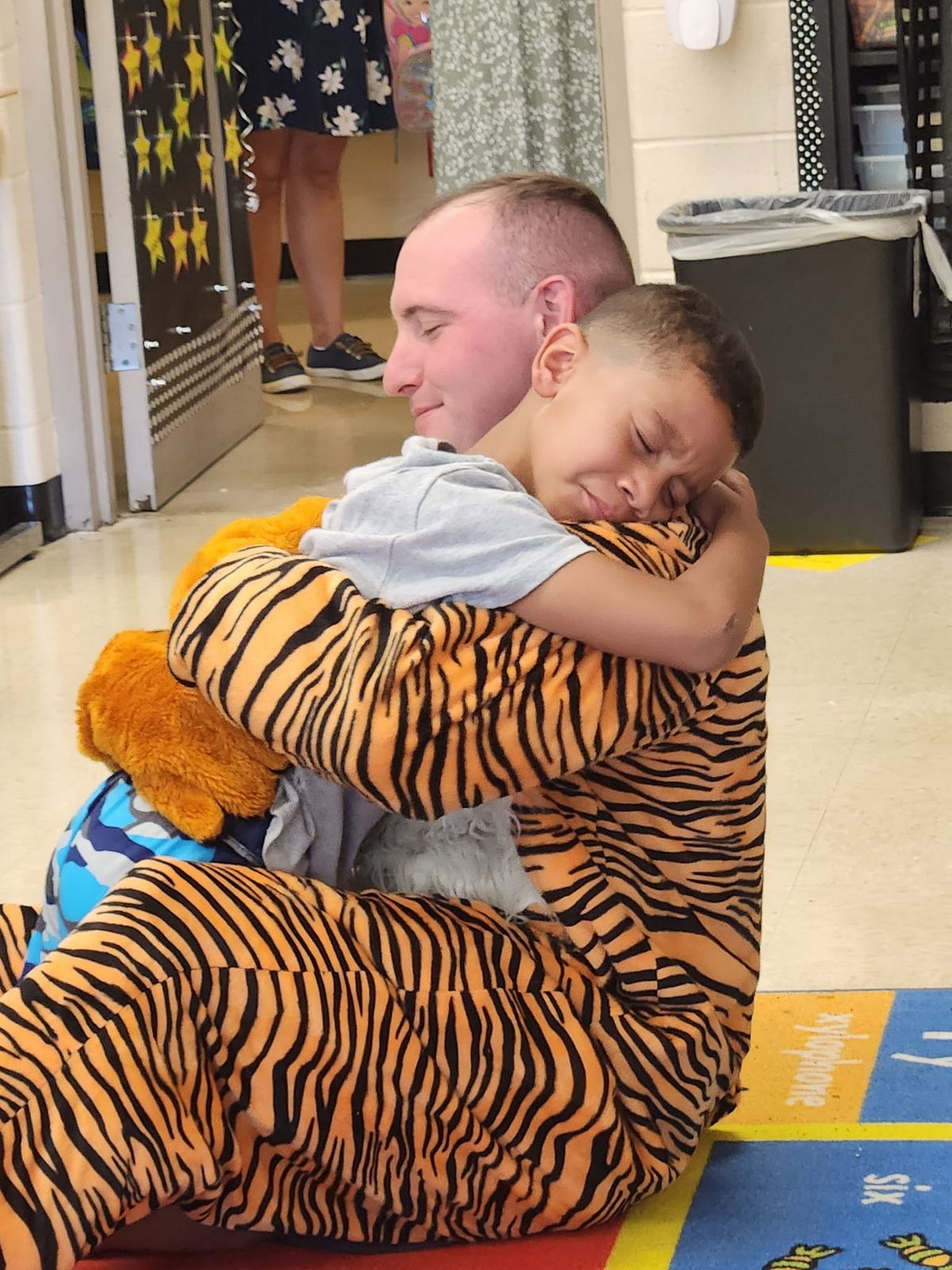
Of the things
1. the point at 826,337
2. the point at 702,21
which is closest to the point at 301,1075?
the point at 826,337

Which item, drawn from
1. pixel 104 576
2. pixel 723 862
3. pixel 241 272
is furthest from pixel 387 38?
pixel 723 862

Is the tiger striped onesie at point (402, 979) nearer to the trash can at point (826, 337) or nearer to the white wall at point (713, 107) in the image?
the trash can at point (826, 337)

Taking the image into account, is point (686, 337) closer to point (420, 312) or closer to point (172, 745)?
point (420, 312)

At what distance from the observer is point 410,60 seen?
5.56 meters

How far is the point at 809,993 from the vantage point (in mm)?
1752

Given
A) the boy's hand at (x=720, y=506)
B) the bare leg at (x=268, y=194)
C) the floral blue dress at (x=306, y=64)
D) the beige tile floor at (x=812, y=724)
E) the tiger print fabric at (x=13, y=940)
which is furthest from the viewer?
the bare leg at (x=268, y=194)

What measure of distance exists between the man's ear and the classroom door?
272cm

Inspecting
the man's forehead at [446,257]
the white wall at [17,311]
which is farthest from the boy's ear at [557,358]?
the white wall at [17,311]

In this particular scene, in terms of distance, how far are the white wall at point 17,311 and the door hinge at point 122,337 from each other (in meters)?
0.21

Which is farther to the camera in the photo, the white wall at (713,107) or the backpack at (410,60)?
the backpack at (410,60)

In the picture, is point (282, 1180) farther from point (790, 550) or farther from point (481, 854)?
point (790, 550)

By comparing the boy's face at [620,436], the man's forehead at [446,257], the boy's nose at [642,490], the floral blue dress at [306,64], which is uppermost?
the floral blue dress at [306,64]

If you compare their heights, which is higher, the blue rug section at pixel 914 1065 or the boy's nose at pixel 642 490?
the boy's nose at pixel 642 490

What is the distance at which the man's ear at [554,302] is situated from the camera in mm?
1277
